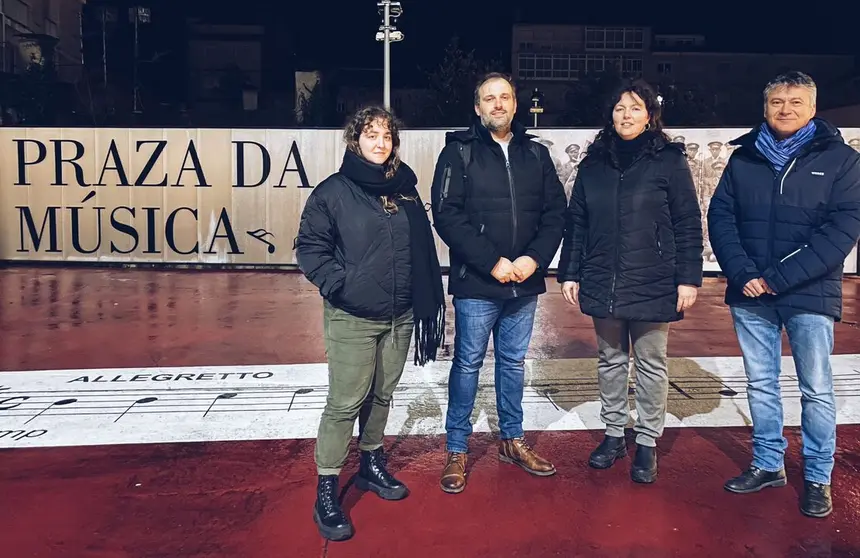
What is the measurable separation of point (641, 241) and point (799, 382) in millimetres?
964

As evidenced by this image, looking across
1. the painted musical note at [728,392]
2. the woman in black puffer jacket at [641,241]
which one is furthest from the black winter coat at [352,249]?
the painted musical note at [728,392]

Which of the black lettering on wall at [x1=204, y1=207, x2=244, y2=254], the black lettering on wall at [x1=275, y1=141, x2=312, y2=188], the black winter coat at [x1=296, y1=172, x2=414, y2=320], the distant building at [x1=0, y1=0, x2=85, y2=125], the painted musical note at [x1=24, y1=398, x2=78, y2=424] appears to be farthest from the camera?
the distant building at [x1=0, y1=0, x2=85, y2=125]

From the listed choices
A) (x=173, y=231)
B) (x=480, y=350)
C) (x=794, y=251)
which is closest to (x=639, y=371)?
(x=480, y=350)

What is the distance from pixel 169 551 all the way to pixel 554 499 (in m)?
1.71

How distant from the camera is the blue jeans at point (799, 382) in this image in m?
3.31

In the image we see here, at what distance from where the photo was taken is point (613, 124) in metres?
3.64

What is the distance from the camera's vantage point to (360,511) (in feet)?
10.8

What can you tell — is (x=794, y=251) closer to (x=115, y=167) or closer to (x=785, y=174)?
(x=785, y=174)

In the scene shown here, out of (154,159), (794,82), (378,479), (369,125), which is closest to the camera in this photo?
(369,125)

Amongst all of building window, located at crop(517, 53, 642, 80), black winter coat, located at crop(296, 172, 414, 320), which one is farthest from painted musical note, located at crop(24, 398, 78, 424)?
building window, located at crop(517, 53, 642, 80)

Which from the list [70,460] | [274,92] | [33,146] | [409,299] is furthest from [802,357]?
[274,92]

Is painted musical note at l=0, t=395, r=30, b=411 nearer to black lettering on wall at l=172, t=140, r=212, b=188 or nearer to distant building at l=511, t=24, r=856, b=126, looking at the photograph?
black lettering on wall at l=172, t=140, r=212, b=188

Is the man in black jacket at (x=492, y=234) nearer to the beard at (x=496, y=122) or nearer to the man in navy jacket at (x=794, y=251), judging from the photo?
the beard at (x=496, y=122)

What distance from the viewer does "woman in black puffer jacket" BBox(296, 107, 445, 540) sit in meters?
3.12
